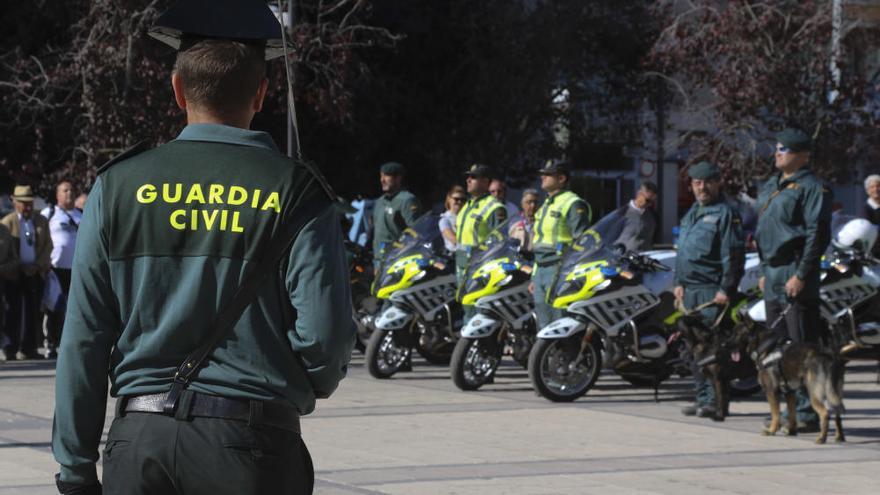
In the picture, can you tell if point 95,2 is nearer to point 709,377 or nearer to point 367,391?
point 367,391

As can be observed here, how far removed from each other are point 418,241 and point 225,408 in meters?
11.5

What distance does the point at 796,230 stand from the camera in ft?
35.1

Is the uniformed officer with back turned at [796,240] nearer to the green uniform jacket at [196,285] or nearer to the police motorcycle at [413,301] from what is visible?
the police motorcycle at [413,301]

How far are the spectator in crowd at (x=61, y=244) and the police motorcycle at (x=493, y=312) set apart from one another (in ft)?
15.0

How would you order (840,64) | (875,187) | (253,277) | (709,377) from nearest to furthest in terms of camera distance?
(253,277)
(709,377)
(875,187)
(840,64)

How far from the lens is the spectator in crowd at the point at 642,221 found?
600 inches

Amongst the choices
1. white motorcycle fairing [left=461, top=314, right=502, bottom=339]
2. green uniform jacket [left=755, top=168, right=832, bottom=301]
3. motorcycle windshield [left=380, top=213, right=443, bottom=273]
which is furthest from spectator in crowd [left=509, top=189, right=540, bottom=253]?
green uniform jacket [left=755, top=168, right=832, bottom=301]

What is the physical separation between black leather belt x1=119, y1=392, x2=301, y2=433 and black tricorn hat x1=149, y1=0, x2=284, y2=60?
0.76 meters

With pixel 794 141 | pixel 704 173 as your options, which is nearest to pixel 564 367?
pixel 704 173

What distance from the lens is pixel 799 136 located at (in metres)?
10.7

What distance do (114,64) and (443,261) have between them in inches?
234

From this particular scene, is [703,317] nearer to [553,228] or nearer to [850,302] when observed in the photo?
[553,228]

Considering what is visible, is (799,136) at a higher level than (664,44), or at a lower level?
lower

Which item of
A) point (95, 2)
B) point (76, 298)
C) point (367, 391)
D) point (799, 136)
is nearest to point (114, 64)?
point (95, 2)
